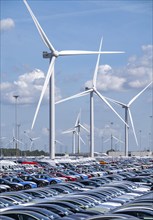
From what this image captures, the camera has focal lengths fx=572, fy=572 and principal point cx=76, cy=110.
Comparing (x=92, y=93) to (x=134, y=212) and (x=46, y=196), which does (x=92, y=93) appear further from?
(x=134, y=212)

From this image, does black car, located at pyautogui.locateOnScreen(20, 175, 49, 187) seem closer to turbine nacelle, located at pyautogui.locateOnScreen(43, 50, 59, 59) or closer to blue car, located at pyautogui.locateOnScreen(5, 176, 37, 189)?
blue car, located at pyautogui.locateOnScreen(5, 176, 37, 189)

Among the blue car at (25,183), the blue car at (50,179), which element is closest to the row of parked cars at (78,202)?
the blue car at (25,183)

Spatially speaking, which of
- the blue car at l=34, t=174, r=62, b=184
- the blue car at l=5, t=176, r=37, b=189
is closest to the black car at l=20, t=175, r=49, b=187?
the blue car at l=34, t=174, r=62, b=184

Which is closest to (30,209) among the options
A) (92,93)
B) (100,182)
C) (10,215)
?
(10,215)

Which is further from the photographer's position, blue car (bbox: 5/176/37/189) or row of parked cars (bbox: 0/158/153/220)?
blue car (bbox: 5/176/37/189)

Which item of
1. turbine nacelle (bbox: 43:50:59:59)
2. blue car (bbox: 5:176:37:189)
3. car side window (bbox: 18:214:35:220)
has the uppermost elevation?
turbine nacelle (bbox: 43:50:59:59)

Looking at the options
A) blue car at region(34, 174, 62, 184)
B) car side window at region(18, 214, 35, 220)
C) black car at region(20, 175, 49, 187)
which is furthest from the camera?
blue car at region(34, 174, 62, 184)

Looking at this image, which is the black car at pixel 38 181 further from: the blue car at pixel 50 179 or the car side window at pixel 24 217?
the car side window at pixel 24 217

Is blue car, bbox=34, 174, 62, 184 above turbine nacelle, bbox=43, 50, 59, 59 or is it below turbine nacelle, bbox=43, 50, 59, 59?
below

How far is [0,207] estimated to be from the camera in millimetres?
29500

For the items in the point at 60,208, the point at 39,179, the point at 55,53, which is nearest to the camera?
the point at 60,208

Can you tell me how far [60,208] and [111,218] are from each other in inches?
309

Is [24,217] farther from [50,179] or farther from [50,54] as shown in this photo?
[50,54]

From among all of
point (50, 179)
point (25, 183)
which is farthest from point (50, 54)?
point (25, 183)
